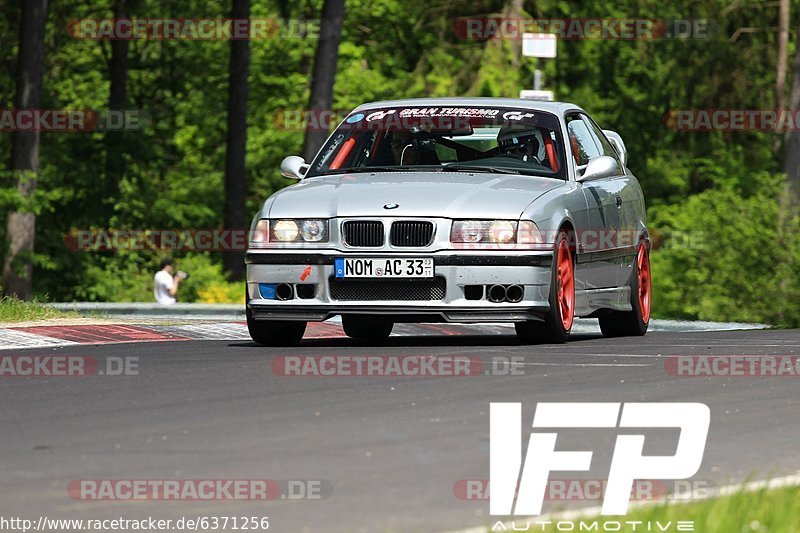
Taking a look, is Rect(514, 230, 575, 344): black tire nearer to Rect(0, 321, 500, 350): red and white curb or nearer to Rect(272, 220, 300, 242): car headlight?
Rect(272, 220, 300, 242): car headlight

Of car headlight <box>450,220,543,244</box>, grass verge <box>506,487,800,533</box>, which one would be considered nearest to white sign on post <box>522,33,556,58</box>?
car headlight <box>450,220,543,244</box>

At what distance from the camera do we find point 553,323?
13.9 metres

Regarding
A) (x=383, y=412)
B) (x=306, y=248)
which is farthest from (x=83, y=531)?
(x=306, y=248)

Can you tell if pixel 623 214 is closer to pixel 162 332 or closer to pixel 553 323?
pixel 553 323

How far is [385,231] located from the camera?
13.5m

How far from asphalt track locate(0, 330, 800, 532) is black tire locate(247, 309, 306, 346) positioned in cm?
90

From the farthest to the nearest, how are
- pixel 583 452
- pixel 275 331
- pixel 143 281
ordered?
pixel 143 281
pixel 275 331
pixel 583 452

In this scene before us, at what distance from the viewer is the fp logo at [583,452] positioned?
706 cm

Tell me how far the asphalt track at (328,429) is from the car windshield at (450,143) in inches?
77.7

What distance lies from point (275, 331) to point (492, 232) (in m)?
1.94

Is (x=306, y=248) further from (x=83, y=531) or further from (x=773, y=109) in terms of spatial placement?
(x=773, y=109)

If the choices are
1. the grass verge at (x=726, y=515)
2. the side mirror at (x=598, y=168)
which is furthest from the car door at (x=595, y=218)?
the grass verge at (x=726, y=515)

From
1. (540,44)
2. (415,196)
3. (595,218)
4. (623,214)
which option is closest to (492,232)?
(415,196)

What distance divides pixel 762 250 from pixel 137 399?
17467mm
